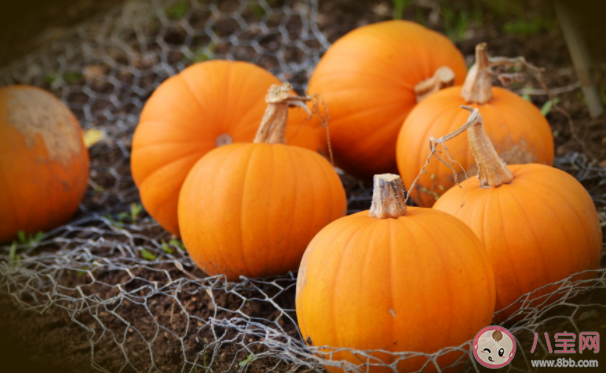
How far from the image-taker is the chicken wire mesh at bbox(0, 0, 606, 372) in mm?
1678

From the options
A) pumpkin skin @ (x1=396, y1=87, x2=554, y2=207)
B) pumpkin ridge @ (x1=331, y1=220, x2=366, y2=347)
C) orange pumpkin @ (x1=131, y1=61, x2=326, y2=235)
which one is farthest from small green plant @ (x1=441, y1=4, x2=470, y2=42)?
pumpkin ridge @ (x1=331, y1=220, x2=366, y2=347)

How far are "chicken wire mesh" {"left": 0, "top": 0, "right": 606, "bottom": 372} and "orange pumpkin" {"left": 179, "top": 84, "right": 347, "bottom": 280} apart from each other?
4.7 inches

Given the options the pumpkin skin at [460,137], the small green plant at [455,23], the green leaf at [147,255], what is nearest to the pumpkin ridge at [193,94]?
the green leaf at [147,255]

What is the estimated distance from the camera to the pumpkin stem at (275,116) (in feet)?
6.86

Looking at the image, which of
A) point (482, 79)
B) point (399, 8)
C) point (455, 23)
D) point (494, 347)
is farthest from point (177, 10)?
point (494, 347)

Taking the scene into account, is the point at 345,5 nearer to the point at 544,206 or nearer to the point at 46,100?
the point at 46,100

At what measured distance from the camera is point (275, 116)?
6.91ft

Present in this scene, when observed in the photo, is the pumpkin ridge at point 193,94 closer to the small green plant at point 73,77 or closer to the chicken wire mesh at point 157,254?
the chicken wire mesh at point 157,254

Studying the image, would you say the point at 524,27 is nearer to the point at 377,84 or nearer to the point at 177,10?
the point at 377,84

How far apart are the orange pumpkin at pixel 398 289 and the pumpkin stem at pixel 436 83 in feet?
3.55

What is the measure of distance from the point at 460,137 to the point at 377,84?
0.58 meters

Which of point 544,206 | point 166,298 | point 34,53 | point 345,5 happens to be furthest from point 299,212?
point 34,53

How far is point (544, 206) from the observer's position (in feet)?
5.35

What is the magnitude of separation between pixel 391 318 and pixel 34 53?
175 inches
